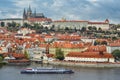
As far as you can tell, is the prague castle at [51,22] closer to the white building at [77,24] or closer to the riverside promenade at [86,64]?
the white building at [77,24]

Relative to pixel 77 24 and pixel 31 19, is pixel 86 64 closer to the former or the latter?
pixel 77 24

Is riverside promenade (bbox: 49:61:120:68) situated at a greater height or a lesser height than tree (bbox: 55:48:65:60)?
lesser

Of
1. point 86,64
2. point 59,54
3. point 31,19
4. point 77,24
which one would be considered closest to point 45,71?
point 86,64

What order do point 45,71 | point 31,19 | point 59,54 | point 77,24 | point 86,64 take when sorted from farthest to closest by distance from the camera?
point 31,19, point 77,24, point 59,54, point 86,64, point 45,71

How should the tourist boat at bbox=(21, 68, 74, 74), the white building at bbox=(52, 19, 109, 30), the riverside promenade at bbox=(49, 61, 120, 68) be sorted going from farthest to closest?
the white building at bbox=(52, 19, 109, 30) → the riverside promenade at bbox=(49, 61, 120, 68) → the tourist boat at bbox=(21, 68, 74, 74)

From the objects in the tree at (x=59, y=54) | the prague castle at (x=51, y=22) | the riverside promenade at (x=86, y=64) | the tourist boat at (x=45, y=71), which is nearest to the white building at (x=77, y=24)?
the prague castle at (x=51, y=22)

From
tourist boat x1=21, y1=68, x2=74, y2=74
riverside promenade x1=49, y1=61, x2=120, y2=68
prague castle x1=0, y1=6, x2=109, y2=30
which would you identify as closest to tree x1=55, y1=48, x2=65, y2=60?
riverside promenade x1=49, y1=61, x2=120, y2=68

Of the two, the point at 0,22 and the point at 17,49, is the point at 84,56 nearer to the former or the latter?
the point at 17,49

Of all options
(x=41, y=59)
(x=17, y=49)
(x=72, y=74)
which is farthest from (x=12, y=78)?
(x=17, y=49)

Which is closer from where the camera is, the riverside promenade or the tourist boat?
the tourist boat

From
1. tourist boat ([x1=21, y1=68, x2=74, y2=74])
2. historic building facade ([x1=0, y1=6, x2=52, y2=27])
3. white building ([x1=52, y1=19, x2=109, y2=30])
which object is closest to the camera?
tourist boat ([x1=21, y1=68, x2=74, y2=74])

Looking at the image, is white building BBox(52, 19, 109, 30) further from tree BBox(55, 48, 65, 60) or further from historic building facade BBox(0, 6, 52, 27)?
tree BBox(55, 48, 65, 60)
